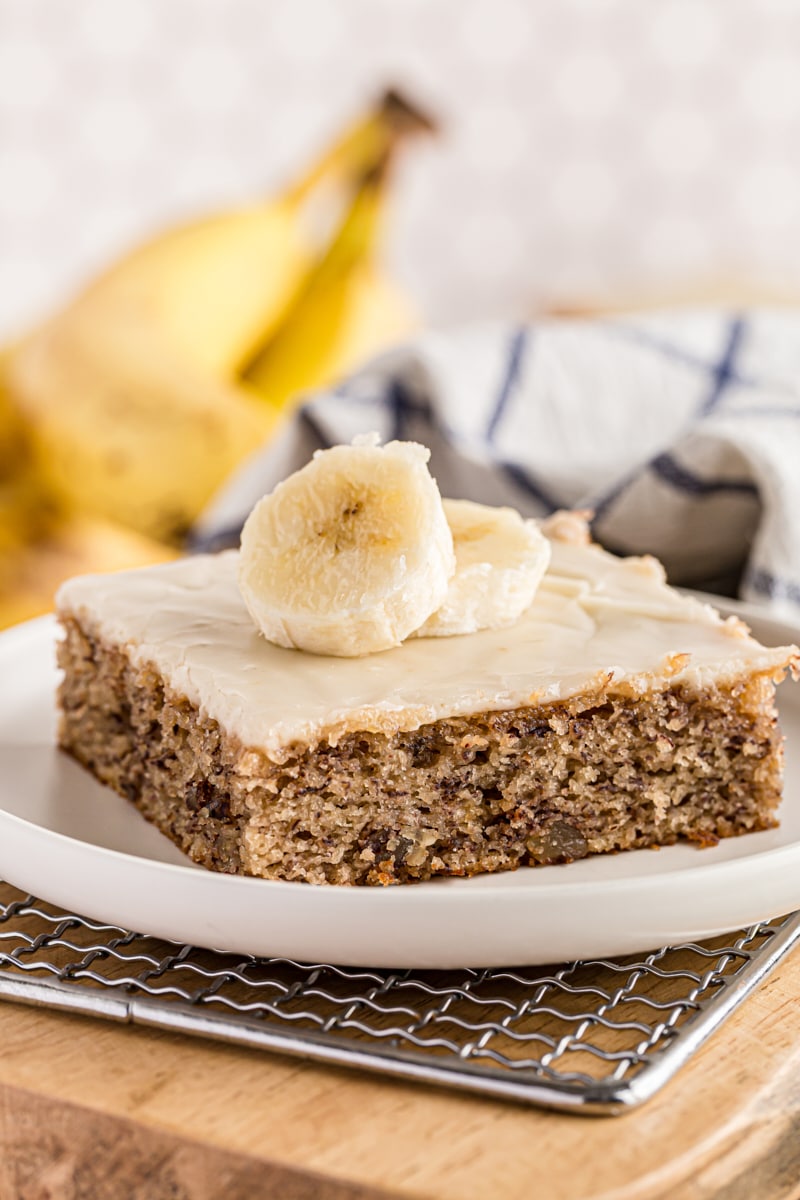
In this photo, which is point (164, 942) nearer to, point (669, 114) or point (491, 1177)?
point (491, 1177)

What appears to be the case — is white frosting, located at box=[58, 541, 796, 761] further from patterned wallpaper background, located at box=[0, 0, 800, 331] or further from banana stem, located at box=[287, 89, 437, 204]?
patterned wallpaper background, located at box=[0, 0, 800, 331]

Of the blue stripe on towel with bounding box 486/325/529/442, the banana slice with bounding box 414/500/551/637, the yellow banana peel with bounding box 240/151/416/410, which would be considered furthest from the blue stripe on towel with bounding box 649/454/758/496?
the yellow banana peel with bounding box 240/151/416/410

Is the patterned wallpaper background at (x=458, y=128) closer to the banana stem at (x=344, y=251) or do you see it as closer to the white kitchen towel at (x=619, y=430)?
the banana stem at (x=344, y=251)

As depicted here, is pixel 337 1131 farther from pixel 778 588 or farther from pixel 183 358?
pixel 183 358

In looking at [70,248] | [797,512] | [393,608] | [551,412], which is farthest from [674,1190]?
[70,248]

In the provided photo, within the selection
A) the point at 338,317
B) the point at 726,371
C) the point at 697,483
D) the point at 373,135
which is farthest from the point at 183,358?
the point at 697,483

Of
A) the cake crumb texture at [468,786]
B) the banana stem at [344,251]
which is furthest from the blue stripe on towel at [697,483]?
the banana stem at [344,251]
